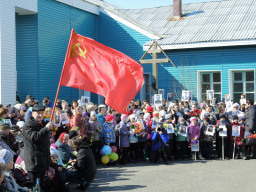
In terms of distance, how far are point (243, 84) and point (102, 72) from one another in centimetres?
1650

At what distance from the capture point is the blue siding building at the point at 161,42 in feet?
70.5

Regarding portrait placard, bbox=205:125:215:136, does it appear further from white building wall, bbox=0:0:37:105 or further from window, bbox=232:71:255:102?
window, bbox=232:71:255:102

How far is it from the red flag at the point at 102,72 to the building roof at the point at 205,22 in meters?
14.8

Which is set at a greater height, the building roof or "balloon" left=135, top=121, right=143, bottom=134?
the building roof

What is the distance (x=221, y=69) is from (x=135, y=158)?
11077 millimetres

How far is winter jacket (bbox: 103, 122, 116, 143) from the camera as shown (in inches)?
565

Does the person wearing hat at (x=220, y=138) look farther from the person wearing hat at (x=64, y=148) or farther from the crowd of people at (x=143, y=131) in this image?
the person wearing hat at (x=64, y=148)

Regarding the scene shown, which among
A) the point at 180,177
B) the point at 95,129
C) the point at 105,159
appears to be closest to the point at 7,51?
the point at 95,129

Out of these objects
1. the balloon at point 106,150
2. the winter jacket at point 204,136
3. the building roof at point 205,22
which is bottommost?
the balloon at point 106,150

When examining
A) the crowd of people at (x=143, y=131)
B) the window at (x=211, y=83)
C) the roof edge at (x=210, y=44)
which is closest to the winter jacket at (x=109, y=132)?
the crowd of people at (x=143, y=131)

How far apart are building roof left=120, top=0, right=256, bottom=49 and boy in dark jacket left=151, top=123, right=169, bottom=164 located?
33.6ft

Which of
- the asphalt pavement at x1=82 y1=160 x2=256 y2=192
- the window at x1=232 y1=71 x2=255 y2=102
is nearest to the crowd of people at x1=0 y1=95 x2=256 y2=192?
the asphalt pavement at x1=82 y1=160 x2=256 y2=192

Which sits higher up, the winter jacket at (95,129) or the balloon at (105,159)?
the winter jacket at (95,129)

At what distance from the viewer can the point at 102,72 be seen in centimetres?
944
